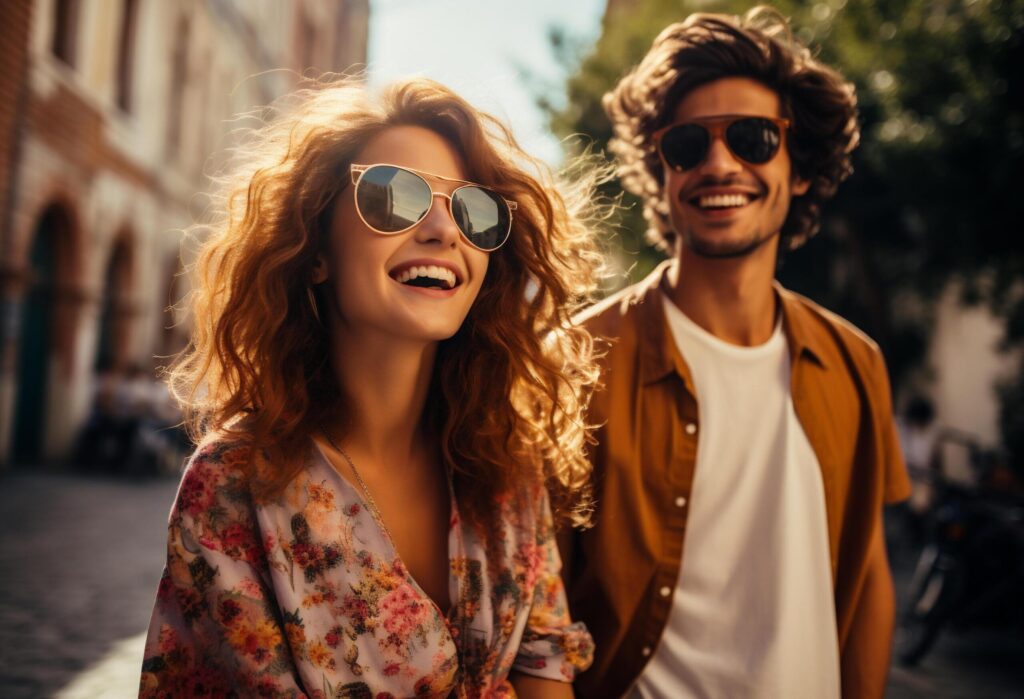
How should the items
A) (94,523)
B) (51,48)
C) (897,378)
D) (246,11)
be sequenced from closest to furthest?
(94,523)
(51,48)
(897,378)
(246,11)

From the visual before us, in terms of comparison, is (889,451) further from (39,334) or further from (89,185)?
(89,185)

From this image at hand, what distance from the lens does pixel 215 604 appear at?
1744 mm

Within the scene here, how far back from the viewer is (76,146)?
44.4ft

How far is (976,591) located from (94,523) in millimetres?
7731

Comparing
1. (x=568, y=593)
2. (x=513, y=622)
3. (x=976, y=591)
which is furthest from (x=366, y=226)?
(x=976, y=591)

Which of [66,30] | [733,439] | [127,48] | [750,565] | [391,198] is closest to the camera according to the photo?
[391,198]

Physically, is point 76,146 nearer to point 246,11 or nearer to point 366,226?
point 246,11

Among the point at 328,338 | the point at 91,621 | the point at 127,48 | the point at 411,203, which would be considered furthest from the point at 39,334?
the point at 411,203

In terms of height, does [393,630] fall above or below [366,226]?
below

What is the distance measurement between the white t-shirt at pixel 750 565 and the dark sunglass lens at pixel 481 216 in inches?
28.6

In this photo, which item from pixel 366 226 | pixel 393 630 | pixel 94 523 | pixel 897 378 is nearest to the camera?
pixel 393 630

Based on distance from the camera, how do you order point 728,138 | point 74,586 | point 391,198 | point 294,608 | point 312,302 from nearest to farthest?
1. point 294,608
2. point 391,198
3. point 312,302
4. point 728,138
5. point 74,586

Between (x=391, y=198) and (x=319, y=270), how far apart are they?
0.96ft

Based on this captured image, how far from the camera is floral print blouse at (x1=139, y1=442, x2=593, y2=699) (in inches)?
68.5
